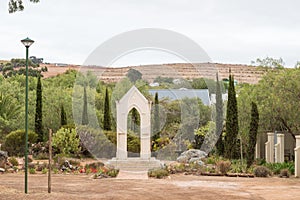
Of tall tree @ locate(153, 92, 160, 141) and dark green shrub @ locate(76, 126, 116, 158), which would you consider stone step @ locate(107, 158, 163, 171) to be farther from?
tall tree @ locate(153, 92, 160, 141)

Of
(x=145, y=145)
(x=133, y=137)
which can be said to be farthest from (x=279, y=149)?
(x=133, y=137)

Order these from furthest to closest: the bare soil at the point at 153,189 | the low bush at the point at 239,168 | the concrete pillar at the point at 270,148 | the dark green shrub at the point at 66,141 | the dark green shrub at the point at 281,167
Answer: the dark green shrub at the point at 66,141
the concrete pillar at the point at 270,148
the low bush at the point at 239,168
the dark green shrub at the point at 281,167
the bare soil at the point at 153,189

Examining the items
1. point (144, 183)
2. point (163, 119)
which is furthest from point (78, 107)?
point (144, 183)

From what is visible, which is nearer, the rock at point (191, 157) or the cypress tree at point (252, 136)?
the cypress tree at point (252, 136)

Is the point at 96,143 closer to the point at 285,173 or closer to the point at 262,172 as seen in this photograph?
the point at 262,172

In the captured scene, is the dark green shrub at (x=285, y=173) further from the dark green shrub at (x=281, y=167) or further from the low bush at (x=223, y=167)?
the low bush at (x=223, y=167)

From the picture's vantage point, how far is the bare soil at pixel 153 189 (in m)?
14.3

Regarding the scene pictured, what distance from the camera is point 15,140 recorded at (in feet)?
100

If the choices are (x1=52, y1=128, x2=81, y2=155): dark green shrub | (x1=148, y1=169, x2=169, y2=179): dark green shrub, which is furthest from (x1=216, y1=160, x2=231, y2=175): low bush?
(x1=52, y1=128, x2=81, y2=155): dark green shrub

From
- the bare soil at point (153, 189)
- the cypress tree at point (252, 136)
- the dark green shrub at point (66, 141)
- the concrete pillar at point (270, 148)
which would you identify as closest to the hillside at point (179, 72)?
the concrete pillar at point (270, 148)

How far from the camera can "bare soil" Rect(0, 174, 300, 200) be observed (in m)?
14.3

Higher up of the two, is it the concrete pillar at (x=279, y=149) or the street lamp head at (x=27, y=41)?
the street lamp head at (x=27, y=41)

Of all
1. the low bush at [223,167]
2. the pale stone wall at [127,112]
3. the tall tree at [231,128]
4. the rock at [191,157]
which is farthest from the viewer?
the tall tree at [231,128]

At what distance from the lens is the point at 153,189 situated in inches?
640
